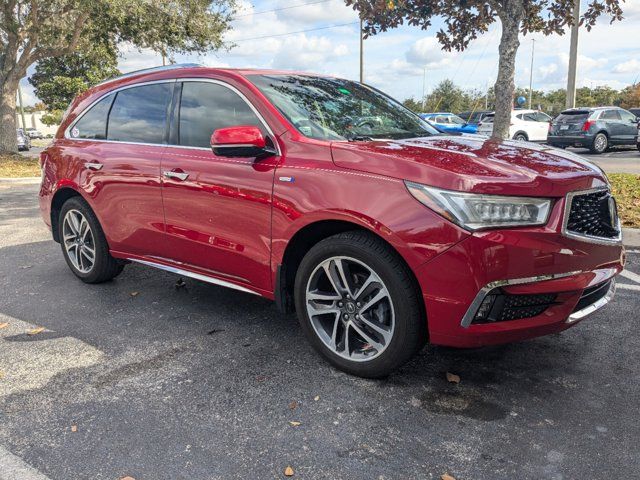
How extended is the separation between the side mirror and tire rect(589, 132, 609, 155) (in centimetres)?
1834

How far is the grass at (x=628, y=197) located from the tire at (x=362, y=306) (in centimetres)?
468

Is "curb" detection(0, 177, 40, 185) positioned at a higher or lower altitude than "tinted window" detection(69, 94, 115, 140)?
lower

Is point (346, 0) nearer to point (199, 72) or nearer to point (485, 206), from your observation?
point (199, 72)

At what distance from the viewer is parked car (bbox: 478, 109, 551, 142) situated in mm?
22328

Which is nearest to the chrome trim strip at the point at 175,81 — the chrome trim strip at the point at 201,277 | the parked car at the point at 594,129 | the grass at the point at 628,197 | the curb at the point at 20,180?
the chrome trim strip at the point at 201,277

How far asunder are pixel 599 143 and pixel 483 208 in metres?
18.8

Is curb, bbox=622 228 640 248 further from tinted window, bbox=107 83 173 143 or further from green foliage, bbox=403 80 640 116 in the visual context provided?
green foliage, bbox=403 80 640 116

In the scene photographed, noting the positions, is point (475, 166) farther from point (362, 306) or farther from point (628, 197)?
point (628, 197)

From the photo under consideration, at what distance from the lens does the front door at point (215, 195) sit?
3.34 metres

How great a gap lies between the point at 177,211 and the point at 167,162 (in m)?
0.36

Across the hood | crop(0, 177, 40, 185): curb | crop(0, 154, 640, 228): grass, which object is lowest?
crop(0, 177, 40, 185): curb

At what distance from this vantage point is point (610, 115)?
62.5ft

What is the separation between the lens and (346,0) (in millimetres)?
7355

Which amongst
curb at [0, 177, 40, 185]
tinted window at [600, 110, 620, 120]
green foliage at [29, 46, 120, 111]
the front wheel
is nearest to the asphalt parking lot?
curb at [0, 177, 40, 185]
